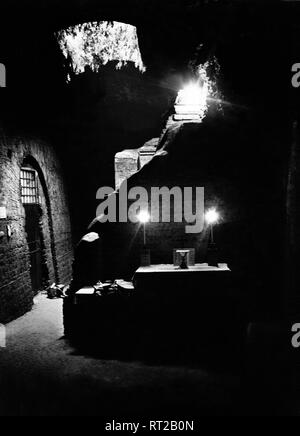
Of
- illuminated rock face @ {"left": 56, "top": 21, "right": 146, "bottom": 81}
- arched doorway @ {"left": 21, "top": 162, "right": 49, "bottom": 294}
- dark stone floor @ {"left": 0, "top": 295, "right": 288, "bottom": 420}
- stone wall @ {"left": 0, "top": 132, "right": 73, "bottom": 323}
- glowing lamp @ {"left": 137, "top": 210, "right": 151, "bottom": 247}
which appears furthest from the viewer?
arched doorway @ {"left": 21, "top": 162, "right": 49, "bottom": 294}

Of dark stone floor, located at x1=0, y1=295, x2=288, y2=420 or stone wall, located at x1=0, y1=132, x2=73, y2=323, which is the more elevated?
stone wall, located at x1=0, y1=132, x2=73, y2=323

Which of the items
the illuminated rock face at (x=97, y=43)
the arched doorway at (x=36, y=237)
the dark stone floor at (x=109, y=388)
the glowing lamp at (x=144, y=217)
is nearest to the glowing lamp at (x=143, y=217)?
the glowing lamp at (x=144, y=217)

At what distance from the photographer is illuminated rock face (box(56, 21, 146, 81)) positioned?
37.8 feet

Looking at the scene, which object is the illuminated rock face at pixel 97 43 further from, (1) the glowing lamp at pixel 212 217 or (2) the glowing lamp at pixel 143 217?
(1) the glowing lamp at pixel 212 217

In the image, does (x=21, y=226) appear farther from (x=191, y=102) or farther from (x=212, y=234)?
(x=191, y=102)

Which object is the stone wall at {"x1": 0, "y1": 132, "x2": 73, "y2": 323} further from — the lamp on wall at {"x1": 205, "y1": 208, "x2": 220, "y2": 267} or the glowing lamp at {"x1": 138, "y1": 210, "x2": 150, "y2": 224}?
the lamp on wall at {"x1": 205, "y1": 208, "x2": 220, "y2": 267}

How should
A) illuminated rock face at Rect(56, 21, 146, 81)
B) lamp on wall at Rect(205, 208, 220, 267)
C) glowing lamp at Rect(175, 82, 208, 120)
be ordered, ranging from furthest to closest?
illuminated rock face at Rect(56, 21, 146, 81)
glowing lamp at Rect(175, 82, 208, 120)
lamp on wall at Rect(205, 208, 220, 267)

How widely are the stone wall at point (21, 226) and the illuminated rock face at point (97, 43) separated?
11.2ft

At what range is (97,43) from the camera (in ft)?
41.3

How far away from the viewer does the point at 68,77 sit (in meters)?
13.3

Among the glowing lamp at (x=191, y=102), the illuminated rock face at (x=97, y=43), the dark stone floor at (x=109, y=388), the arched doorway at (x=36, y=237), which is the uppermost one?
the illuminated rock face at (x=97, y=43)

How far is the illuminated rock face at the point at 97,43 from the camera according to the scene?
1152cm

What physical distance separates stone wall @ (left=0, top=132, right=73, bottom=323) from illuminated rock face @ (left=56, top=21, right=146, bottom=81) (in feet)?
11.2

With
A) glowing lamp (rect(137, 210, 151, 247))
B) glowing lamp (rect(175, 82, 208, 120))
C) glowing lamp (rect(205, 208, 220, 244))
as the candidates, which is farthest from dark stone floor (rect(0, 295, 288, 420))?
glowing lamp (rect(175, 82, 208, 120))
